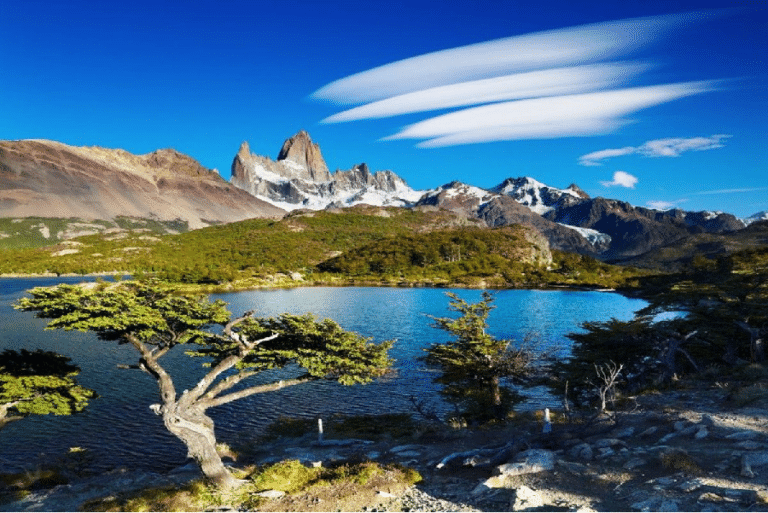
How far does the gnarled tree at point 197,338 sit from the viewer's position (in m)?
18.5

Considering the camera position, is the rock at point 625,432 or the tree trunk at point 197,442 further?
the rock at point 625,432

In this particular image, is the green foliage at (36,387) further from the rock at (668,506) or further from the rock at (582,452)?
the rock at (668,506)

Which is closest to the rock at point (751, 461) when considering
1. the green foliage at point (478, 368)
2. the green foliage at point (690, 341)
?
the green foliage at point (478, 368)

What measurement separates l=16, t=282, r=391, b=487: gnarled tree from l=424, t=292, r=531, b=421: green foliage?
34.0 feet

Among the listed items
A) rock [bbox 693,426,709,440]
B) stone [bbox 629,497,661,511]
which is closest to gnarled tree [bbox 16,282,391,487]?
stone [bbox 629,497,661,511]

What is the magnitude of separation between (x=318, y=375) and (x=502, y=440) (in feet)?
35.8

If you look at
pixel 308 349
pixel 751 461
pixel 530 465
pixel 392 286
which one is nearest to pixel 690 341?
pixel 751 461

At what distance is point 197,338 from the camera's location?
22.1 metres

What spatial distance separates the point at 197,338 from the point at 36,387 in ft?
31.6

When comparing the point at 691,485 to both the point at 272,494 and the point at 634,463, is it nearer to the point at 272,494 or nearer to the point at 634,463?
the point at 634,463

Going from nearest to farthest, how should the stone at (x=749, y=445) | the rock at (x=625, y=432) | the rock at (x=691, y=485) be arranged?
the rock at (x=691, y=485), the stone at (x=749, y=445), the rock at (x=625, y=432)

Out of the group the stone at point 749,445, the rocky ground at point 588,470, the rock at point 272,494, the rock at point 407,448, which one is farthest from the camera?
the rock at point 407,448

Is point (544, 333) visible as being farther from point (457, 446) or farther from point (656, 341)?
point (457, 446)

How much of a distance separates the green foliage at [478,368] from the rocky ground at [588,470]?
5.14 meters
